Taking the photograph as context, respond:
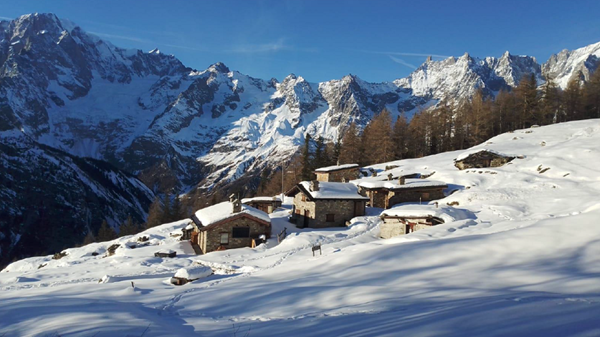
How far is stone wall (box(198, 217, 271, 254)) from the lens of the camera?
3177cm

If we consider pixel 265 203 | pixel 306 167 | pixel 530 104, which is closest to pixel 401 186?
pixel 265 203

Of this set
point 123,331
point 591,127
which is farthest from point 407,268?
point 591,127

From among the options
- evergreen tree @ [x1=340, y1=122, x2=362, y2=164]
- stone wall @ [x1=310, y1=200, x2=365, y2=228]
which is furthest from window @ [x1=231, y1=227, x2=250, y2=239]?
evergreen tree @ [x1=340, y1=122, x2=362, y2=164]

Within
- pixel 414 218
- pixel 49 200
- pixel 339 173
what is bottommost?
pixel 414 218

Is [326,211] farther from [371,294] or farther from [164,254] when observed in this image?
[371,294]

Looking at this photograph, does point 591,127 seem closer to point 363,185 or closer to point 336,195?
point 363,185

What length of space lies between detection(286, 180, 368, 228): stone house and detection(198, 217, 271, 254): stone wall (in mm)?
5282

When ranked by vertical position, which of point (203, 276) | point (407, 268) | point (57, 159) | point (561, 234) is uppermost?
point (57, 159)

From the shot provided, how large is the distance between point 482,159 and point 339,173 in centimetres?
2017

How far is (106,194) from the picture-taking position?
11619 cm

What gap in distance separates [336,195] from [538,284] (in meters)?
28.5

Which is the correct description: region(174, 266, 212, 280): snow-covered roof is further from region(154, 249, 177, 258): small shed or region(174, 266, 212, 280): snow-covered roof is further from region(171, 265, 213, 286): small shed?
region(154, 249, 177, 258): small shed

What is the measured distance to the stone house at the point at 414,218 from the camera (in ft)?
98.3

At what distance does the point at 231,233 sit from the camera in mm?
32719
